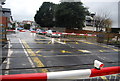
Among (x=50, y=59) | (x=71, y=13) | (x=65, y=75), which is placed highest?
(x=71, y=13)

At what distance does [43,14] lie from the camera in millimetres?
50156

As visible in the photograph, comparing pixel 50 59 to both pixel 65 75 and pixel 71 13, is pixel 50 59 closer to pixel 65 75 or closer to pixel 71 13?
pixel 65 75

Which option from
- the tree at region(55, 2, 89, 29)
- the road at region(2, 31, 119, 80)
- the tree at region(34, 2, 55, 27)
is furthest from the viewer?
the tree at region(34, 2, 55, 27)

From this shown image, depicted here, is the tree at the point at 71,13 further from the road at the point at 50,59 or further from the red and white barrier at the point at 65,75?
the red and white barrier at the point at 65,75

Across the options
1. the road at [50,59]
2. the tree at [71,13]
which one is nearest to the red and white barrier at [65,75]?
the road at [50,59]

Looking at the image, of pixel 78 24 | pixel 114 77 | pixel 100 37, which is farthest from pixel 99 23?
pixel 114 77

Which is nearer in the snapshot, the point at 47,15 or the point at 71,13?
the point at 71,13

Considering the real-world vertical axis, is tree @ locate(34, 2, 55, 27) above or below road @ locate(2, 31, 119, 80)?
above

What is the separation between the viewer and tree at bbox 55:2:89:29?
28641 mm

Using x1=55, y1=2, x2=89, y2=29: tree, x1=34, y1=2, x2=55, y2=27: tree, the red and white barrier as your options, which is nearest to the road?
Answer: the red and white barrier

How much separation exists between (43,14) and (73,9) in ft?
76.1

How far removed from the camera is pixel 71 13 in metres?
28.4

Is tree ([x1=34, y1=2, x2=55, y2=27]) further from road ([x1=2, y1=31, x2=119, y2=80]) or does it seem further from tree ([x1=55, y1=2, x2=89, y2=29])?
road ([x1=2, y1=31, x2=119, y2=80])

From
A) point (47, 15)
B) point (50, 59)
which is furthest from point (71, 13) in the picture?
point (50, 59)
